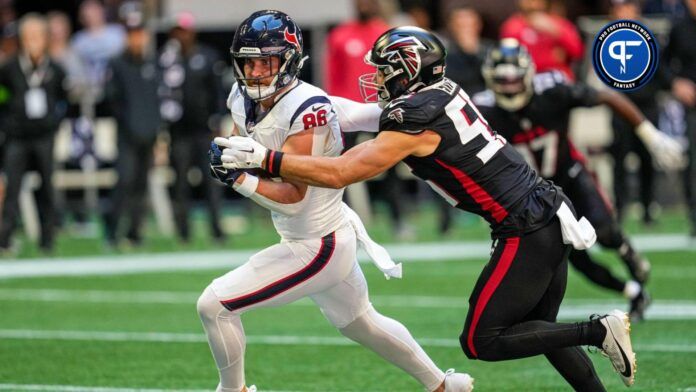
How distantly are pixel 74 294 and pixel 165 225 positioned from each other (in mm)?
5152

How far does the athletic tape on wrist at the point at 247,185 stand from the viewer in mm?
5570

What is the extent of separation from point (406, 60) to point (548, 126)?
3.22 meters

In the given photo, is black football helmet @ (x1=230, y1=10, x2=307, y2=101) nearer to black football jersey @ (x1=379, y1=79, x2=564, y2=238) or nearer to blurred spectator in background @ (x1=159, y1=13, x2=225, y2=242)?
black football jersey @ (x1=379, y1=79, x2=564, y2=238)

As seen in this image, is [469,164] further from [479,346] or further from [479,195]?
[479,346]

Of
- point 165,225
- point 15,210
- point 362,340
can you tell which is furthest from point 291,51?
point 165,225

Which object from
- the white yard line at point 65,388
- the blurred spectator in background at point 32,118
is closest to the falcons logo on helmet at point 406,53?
the white yard line at point 65,388

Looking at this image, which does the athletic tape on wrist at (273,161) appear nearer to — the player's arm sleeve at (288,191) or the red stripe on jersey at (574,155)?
the player's arm sleeve at (288,191)

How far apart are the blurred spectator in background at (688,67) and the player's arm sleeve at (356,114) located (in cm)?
692

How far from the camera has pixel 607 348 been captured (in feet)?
18.4

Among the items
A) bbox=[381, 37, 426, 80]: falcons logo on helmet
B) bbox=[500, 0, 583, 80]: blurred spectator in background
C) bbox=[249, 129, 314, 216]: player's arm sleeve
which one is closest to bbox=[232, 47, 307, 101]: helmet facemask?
bbox=[249, 129, 314, 216]: player's arm sleeve

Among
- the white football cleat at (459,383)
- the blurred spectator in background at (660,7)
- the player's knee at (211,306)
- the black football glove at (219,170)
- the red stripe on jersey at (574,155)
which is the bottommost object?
the blurred spectator in background at (660,7)

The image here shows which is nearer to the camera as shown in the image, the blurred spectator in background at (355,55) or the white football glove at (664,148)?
the white football glove at (664,148)

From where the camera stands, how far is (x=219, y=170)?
5543 millimetres

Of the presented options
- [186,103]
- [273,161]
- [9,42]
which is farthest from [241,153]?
[9,42]
